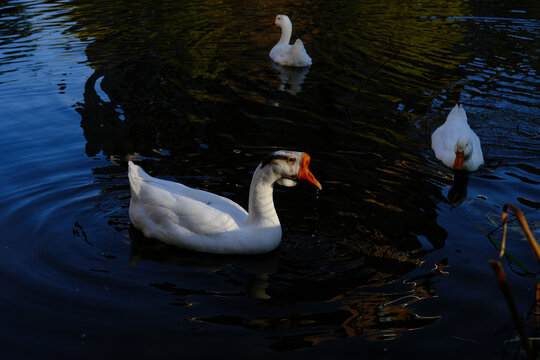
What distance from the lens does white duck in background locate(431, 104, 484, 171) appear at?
9039 mm

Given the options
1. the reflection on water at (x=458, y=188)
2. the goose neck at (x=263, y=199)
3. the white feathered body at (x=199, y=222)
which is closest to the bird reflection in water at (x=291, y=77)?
the reflection on water at (x=458, y=188)

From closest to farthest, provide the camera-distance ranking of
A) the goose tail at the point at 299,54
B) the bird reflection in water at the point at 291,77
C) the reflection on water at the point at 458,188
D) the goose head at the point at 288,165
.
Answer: the goose head at the point at 288,165, the reflection on water at the point at 458,188, the bird reflection in water at the point at 291,77, the goose tail at the point at 299,54

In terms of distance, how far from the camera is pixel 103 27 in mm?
19312

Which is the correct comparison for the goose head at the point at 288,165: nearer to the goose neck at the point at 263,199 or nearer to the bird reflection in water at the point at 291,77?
the goose neck at the point at 263,199

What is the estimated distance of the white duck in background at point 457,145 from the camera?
9039mm

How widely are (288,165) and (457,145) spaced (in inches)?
142

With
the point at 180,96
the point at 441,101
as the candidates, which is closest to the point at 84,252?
the point at 180,96

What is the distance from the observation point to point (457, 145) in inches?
356

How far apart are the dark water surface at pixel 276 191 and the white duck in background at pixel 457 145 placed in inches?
7.6

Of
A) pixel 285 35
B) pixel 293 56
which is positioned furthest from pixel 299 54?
pixel 285 35

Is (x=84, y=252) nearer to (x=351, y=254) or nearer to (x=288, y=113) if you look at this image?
(x=351, y=254)

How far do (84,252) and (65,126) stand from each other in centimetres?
525

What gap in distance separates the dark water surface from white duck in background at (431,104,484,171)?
0.64 feet

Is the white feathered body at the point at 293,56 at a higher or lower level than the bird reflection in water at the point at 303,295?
lower
